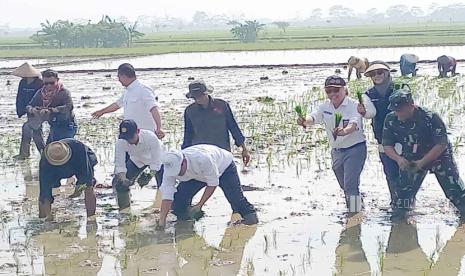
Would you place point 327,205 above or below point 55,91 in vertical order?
below

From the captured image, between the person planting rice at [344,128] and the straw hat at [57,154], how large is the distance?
1986 millimetres

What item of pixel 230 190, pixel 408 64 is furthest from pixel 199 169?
pixel 408 64

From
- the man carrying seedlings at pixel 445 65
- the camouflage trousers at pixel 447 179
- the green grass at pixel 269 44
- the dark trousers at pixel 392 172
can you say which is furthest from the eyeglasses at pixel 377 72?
the green grass at pixel 269 44

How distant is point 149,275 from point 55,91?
377 cm

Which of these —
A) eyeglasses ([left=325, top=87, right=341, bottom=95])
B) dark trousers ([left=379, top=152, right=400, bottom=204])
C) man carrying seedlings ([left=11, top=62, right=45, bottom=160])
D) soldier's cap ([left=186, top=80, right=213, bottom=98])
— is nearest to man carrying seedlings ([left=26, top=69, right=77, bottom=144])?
man carrying seedlings ([left=11, top=62, right=45, bottom=160])

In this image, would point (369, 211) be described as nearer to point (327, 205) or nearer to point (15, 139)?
point (327, 205)

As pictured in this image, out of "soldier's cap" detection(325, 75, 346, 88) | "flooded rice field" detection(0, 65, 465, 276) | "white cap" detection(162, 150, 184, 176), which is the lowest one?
"flooded rice field" detection(0, 65, 465, 276)

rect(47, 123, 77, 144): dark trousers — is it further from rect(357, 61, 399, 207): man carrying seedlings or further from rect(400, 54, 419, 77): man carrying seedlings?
rect(400, 54, 419, 77): man carrying seedlings

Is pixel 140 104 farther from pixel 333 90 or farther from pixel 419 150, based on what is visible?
pixel 419 150

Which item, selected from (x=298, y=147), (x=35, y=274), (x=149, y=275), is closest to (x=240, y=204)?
(x=149, y=275)

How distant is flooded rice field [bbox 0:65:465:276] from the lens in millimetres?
5574

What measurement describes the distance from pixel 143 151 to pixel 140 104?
3.25 ft

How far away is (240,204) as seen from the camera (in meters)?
6.57

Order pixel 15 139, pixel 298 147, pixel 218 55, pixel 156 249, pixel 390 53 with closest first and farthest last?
pixel 156 249, pixel 298 147, pixel 15 139, pixel 390 53, pixel 218 55
